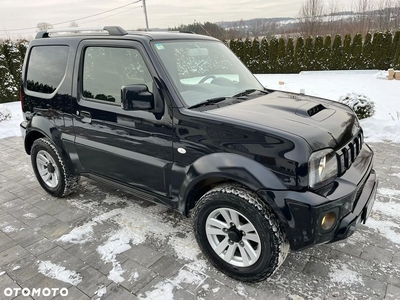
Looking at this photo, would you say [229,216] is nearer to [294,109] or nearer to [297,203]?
[297,203]

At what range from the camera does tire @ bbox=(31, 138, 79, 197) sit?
3.83 m

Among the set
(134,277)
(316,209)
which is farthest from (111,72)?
(316,209)

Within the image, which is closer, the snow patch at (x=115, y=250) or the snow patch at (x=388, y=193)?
the snow patch at (x=115, y=250)

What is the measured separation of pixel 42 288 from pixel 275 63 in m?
17.7

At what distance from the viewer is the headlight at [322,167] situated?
209 centimetres

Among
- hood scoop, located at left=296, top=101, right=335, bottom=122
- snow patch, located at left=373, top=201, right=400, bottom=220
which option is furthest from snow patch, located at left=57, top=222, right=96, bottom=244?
snow patch, located at left=373, top=201, right=400, bottom=220

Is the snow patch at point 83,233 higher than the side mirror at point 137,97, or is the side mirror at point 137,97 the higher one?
the side mirror at point 137,97

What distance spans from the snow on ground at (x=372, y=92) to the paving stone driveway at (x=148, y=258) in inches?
99.6

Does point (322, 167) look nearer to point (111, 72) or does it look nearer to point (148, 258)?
point (148, 258)

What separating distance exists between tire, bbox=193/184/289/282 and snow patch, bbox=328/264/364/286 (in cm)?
58

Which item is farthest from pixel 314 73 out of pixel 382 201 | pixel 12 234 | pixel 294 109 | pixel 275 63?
pixel 12 234

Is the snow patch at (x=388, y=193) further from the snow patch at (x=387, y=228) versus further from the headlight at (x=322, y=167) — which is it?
the headlight at (x=322, y=167)

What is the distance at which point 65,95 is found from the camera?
3430mm

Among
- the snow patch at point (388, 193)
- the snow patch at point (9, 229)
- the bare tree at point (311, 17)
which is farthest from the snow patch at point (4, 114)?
the bare tree at point (311, 17)
